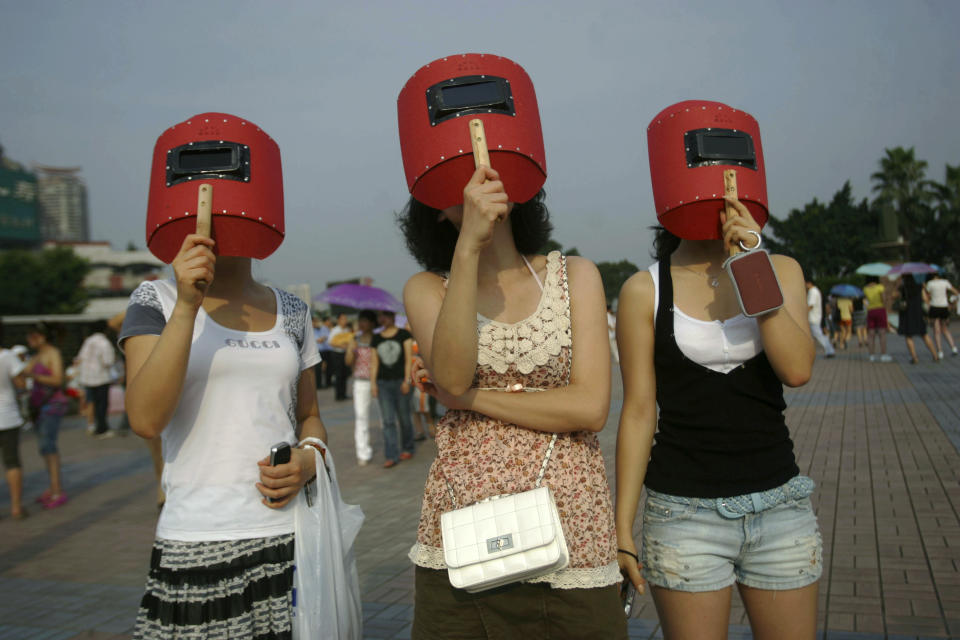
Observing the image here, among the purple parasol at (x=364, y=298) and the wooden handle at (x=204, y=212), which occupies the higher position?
the purple parasol at (x=364, y=298)

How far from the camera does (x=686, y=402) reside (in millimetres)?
2205

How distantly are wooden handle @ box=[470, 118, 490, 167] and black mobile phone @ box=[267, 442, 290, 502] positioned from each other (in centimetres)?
98

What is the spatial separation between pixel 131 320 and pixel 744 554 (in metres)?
1.85

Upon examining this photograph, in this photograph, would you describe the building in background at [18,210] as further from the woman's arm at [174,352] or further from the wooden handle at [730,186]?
the wooden handle at [730,186]

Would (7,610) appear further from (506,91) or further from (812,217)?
(812,217)

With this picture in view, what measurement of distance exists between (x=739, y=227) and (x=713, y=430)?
1.97 feet

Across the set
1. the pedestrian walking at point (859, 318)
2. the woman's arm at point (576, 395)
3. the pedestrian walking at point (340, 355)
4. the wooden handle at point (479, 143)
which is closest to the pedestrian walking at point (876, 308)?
the pedestrian walking at point (859, 318)

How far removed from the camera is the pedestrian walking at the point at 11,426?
7324 millimetres

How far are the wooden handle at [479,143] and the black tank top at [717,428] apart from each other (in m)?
0.83

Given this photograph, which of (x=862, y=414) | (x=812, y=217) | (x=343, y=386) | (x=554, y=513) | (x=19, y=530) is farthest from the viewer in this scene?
(x=812, y=217)

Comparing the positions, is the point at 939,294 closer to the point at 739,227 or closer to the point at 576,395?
the point at 739,227

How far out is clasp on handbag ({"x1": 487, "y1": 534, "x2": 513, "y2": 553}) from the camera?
1.70m

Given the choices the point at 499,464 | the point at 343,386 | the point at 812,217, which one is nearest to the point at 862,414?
the point at 499,464

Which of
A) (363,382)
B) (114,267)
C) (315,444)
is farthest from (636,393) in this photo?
(114,267)
